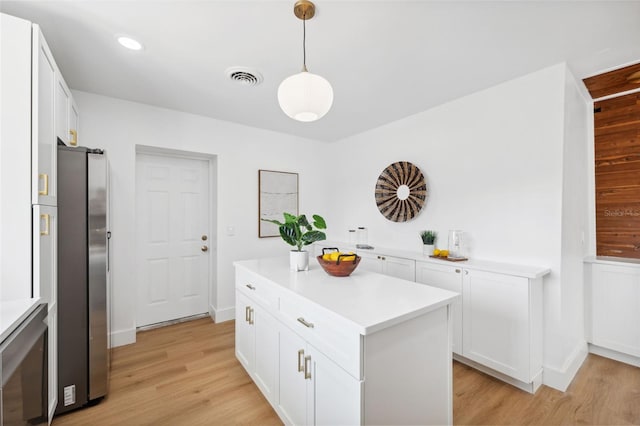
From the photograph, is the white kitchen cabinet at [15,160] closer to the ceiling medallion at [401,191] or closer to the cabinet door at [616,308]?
the ceiling medallion at [401,191]

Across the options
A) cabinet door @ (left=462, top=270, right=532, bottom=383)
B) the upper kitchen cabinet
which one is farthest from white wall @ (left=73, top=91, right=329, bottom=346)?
cabinet door @ (left=462, top=270, right=532, bottom=383)

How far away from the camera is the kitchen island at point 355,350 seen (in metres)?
1.18

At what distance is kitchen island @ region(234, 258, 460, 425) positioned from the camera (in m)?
1.18

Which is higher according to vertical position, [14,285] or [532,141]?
[532,141]

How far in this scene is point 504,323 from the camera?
212cm

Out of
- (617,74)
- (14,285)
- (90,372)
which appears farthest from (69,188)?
(617,74)

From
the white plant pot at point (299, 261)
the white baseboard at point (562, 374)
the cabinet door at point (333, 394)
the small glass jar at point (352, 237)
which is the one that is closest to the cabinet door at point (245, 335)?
the white plant pot at point (299, 261)

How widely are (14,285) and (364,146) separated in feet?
11.4

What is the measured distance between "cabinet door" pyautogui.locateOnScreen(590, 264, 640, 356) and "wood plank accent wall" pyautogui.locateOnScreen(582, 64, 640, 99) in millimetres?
1549

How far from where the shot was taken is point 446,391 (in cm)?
147

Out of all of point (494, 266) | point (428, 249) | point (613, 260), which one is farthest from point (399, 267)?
point (613, 260)

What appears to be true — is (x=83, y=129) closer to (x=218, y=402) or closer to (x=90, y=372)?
(x=90, y=372)

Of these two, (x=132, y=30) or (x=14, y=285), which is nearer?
(x=14, y=285)

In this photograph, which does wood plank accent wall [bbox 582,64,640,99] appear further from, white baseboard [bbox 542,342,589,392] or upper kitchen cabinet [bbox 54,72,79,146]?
upper kitchen cabinet [bbox 54,72,79,146]
